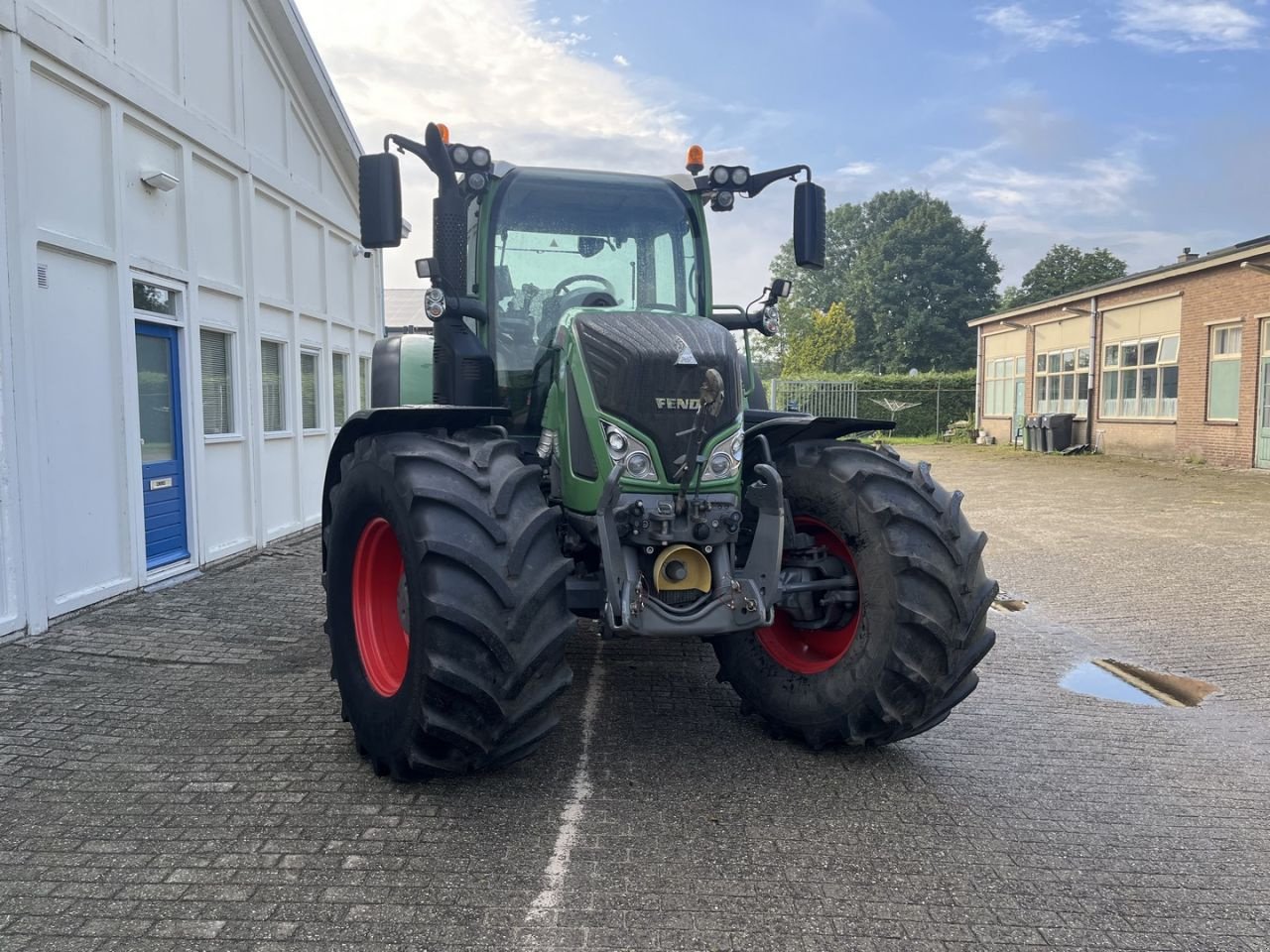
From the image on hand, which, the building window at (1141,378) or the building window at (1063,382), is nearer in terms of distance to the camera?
the building window at (1141,378)

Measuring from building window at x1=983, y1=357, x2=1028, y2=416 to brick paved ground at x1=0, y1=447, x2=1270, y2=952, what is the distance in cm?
2512

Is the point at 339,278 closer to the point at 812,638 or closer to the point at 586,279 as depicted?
→ the point at 586,279

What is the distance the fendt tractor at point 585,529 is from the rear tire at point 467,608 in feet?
0.03

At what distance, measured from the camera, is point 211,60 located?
9.15m

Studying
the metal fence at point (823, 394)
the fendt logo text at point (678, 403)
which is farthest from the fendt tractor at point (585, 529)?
the metal fence at point (823, 394)

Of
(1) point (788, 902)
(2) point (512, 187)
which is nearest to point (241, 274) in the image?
(2) point (512, 187)

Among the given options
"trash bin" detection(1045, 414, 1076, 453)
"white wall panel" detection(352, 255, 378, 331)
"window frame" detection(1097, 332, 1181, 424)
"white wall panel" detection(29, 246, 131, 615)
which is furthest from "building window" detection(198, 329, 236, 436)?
"trash bin" detection(1045, 414, 1076, 453)

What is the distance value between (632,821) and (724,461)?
4.78ft

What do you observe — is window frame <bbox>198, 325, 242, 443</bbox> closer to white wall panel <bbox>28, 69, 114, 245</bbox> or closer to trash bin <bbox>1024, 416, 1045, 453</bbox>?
white wall panel <bbox>28, 69, 114, 245</bbox>

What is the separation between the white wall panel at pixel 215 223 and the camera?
8.74m

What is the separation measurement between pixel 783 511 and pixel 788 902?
155 cm

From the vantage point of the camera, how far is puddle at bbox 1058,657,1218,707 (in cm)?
526

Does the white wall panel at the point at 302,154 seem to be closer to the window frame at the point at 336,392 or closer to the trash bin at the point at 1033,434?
the window frame at the point at 336,392

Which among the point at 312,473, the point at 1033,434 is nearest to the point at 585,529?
the point at 312,473
